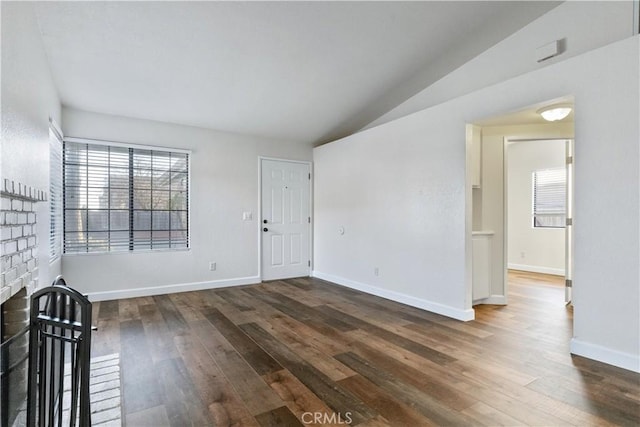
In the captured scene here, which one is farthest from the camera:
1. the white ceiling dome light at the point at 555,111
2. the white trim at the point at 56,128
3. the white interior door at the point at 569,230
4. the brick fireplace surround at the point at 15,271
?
the white interior door at the point at 569,230

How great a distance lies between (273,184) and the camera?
5.51 metres

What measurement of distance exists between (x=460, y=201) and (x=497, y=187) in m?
1.05

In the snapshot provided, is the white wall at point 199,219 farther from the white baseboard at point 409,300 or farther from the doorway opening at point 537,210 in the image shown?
the doorway opening at point 537,210

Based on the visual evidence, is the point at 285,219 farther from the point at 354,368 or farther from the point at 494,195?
the point at 354,368

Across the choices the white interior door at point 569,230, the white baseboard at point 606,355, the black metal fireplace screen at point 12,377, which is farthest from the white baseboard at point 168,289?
the white interior door at point 569,230

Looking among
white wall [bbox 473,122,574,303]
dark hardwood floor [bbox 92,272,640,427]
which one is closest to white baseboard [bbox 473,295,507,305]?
white wall [bbox 473,122,574,303]

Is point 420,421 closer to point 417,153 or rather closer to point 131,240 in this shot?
point 417,153

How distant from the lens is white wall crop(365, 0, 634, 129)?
9.09 feet

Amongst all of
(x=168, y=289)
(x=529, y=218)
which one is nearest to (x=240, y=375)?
(x=168, y=289)

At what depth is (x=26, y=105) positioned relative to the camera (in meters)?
2.18

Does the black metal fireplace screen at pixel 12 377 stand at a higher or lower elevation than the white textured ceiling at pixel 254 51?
lower

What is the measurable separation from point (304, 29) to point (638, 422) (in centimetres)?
359

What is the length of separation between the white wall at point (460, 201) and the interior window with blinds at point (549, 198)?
3.87 meters

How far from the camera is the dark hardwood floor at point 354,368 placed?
1843mm
